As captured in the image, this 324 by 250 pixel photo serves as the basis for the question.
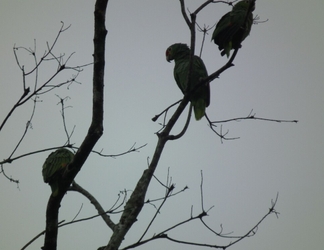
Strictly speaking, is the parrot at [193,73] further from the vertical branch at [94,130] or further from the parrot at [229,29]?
the vertical branch at [94,130]

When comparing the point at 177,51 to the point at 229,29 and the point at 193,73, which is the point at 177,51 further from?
the point at 229,29

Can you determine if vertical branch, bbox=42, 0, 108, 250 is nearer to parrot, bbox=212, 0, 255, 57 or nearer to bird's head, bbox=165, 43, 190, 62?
parrot, bbox=212, 0, 255, 57

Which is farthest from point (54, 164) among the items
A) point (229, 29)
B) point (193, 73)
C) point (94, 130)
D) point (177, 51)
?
point (229, 29)

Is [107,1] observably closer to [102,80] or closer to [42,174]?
[102,80]

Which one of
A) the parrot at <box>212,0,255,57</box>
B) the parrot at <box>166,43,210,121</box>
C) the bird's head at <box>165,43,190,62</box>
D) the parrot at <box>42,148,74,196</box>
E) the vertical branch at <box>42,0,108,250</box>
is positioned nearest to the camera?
the vertical branch at <box>42,0,108,250</box>

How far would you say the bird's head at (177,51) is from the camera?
5355 mm

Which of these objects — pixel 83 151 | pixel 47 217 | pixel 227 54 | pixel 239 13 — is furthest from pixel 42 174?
pixel 239 13

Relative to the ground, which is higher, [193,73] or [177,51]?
[177,51]

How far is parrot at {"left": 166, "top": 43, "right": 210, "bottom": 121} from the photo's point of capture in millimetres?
4695

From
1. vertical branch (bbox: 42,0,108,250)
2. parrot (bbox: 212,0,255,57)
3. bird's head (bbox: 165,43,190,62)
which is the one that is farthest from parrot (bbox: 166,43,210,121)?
vertical branch (bbox: 42,0,108,250)

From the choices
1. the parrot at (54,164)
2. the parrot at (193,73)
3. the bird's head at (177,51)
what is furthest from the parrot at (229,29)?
the parrot at (54,164)

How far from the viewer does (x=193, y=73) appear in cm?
494

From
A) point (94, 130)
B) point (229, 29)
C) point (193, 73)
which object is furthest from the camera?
point (193, 73)

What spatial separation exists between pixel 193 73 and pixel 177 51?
628 millimetres
